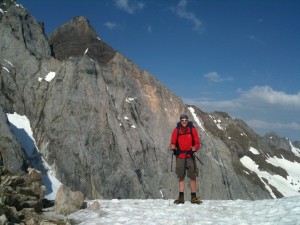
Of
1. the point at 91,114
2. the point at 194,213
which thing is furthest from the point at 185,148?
the point at 91,114

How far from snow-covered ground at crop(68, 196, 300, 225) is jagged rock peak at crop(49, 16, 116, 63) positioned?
2455 inches

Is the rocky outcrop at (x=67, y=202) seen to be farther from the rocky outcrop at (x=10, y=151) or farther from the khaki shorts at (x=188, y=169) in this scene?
the rocky outcrop at (x=10, y=151)

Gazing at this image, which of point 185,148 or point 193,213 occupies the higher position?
point 185,148

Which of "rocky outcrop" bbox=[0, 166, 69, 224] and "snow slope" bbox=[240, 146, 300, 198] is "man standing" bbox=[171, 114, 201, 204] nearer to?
"rocky outcrop" bbox=[0, 166, 69, 224]

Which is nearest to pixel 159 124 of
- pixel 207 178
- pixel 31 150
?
pixel 207 178

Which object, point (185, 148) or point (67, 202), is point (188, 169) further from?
point (67, 202)

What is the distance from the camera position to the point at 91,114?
61.1 metres

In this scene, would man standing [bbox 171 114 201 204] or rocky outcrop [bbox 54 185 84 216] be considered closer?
rocky outcrop [bbox 54 185 84 216]

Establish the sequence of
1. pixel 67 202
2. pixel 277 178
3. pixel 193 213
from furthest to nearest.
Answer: pixel 277 178, pixel 67 202, pixel 193 213

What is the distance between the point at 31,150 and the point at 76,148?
6225 mm

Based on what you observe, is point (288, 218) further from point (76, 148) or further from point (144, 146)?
point (144, 146)

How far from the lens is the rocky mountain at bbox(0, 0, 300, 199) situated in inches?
2207

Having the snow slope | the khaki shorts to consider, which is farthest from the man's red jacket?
the snow slope

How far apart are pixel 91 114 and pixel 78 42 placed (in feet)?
78.2
